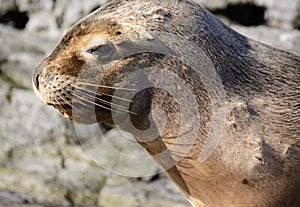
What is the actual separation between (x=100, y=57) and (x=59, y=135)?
3436mm

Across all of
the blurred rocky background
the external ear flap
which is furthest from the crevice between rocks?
the external ear flap

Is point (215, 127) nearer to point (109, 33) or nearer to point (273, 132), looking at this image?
point (273, 132)

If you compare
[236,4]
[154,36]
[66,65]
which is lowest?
[236,4]

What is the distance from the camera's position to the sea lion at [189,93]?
375 cm

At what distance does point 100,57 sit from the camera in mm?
3811

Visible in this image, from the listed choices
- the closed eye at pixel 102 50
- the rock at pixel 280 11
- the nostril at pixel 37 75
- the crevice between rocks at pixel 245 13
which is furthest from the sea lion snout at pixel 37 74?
the crevice between rocks at pixel 245 13

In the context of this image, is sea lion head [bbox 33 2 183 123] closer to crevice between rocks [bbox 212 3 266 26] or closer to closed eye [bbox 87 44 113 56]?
closed eye [bbox 87 44 113 56]

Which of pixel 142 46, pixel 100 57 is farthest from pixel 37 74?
pixel 142 46

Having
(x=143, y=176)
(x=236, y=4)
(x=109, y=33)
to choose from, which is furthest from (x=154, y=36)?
→ (x=236, y=4)

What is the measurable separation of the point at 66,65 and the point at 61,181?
2991mm

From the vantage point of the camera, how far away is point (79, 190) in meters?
6.59

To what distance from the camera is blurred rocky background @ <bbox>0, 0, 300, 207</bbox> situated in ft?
21.4

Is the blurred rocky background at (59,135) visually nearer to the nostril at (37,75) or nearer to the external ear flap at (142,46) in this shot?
the nostril at (37,75)

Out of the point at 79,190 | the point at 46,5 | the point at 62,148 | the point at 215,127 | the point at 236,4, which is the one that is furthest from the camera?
the point at 46,5
